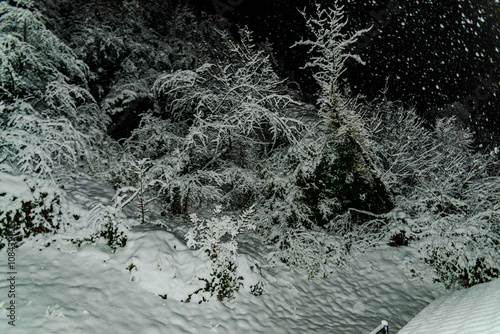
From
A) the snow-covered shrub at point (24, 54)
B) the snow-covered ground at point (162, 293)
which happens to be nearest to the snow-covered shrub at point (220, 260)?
the snow-covered ground at point (162, 293)

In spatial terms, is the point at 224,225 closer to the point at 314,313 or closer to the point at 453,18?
the point at 314,313

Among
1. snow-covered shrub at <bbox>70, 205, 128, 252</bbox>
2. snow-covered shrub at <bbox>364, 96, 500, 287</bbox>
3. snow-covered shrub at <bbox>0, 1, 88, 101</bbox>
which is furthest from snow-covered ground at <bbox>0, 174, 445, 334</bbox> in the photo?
snow-covered shrub at <bbox>0, 1, 88, 101</bbox>

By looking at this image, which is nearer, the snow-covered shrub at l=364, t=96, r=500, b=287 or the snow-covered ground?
the snow-covered ground

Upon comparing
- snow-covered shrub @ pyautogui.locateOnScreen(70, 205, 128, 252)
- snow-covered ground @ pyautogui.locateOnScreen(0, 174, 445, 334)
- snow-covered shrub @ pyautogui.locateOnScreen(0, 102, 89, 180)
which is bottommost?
snow-covered ground @ pyautogui.locateOnScreen(0, 174, 445, 334)

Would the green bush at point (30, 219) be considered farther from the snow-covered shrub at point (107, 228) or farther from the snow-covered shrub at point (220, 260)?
the snow-covered shrub at point (220, 260)

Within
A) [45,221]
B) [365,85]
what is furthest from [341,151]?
[365,85]

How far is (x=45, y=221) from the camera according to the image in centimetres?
470

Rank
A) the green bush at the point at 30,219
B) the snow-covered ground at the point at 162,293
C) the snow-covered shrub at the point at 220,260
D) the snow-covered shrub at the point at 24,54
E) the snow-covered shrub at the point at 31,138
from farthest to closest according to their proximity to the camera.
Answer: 1. the snow-covered shrub at the point at 24,54
2. the snow-covered shrub at the point at 220,260
3. the snow-covered shrub at the point at 31,138
4. the green bush at the point at 30,219
5. the snow-covered ground at the point at 162,293

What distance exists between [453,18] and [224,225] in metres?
29.5

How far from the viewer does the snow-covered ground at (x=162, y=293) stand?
360 cm

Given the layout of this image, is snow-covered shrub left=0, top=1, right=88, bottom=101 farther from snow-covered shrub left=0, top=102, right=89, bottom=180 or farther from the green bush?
the green bush

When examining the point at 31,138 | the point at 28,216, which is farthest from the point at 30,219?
the point at 31,138

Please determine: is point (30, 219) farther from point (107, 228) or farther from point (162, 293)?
point (162, 293)

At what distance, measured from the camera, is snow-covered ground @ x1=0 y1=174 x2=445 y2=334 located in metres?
3.60
